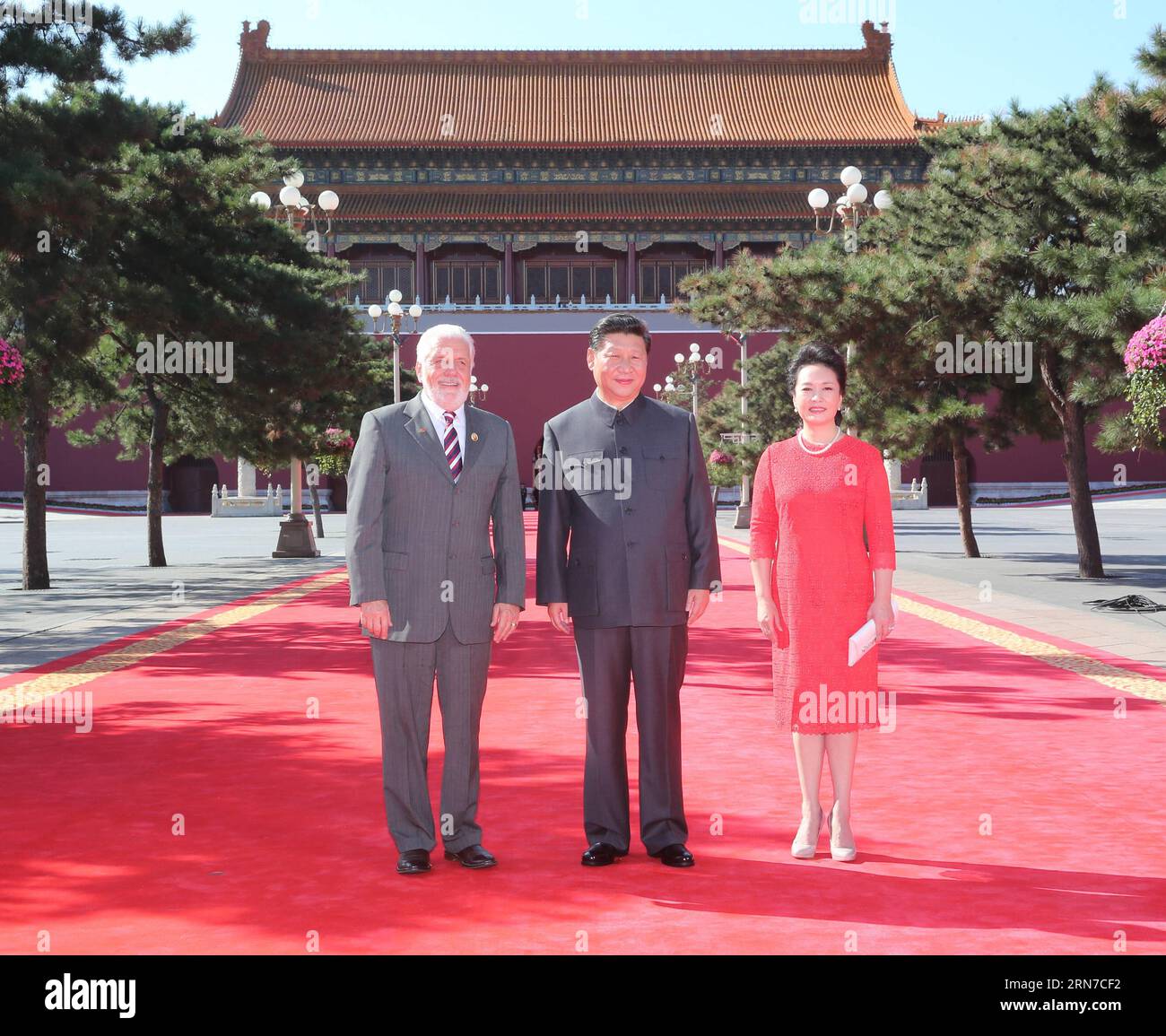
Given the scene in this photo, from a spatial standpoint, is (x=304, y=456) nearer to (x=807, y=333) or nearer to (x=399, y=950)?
(x=807, y=333)

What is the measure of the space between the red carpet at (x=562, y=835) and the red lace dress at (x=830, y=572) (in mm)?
550

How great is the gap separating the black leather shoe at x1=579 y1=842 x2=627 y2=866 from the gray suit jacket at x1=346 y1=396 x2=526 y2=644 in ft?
2.59

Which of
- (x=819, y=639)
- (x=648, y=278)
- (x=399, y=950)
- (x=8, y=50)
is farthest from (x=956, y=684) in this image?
(x=648, y=278)

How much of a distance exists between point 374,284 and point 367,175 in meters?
3.59

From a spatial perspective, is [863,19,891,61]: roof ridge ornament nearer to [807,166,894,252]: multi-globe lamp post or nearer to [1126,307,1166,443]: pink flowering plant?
[807,166,894,252]: multi-globe lamp post

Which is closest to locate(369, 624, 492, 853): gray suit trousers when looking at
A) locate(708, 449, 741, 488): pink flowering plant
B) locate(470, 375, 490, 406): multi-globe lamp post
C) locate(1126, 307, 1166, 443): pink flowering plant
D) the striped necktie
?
the striped necktie

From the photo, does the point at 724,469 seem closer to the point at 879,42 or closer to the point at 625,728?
the point at 879,42

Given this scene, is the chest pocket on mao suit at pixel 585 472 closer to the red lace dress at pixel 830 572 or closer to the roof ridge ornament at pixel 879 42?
the red lace dress at pixel 830 572

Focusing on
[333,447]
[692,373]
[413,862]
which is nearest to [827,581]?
[413,862]

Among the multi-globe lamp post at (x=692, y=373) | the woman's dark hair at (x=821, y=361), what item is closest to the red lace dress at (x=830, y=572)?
the woman's dark hair at (x=821, y=361)

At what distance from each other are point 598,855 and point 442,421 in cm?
153

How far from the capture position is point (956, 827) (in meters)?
5.31

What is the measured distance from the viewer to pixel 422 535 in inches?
186

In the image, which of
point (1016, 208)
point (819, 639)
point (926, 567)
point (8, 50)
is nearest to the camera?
point (819, 639)
